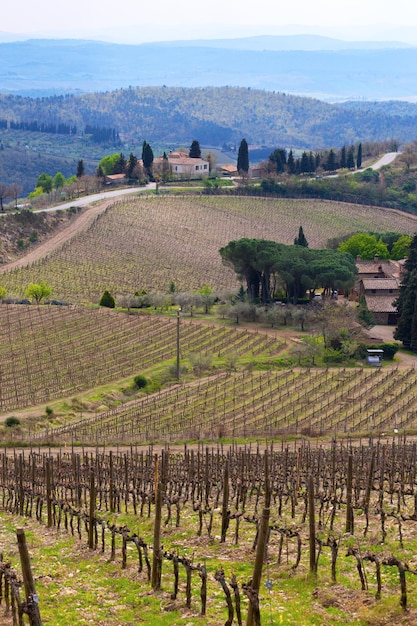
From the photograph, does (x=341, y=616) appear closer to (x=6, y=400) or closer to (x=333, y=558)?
(x=333, y=558)

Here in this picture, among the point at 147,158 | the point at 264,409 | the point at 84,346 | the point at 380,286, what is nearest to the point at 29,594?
the point at 264,409

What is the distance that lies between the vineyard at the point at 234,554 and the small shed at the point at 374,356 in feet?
89.1

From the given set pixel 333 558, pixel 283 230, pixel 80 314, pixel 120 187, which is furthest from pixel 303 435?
pixel 120 187

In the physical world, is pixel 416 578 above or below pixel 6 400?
above

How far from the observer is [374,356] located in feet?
187

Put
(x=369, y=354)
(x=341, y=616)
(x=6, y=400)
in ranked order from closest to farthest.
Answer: (x=341, y=616), (x=6, y=400), (x=369, y=354)

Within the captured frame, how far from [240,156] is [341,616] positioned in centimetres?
12384

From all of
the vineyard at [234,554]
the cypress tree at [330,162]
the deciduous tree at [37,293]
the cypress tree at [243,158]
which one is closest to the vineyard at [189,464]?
the vineyard at [234,554]

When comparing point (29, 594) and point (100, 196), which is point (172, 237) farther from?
point (29, 594)

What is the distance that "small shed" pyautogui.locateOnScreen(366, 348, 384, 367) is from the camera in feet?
185

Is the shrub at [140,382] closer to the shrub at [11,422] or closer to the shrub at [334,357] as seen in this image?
the shrub at [11,422]

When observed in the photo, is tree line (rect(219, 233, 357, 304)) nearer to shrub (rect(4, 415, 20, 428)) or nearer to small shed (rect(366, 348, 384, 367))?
small shed (rect(366, 348, 384, 367))

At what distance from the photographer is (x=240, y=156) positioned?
13750 centimetres

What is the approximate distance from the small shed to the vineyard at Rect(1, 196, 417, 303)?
1015 inches
